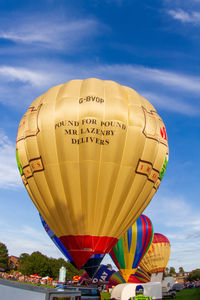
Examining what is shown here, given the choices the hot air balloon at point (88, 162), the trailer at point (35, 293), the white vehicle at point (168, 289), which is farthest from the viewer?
the white vehicle at point (168, 289)

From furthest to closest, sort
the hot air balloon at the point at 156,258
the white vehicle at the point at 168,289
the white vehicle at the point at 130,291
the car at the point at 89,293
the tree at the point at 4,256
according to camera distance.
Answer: the tree at the point at 4,256, the hot air balloon at the point at 156,258, the white vehicle at the point at 168,289, the white vehicle at the point at 130,291, the car at the point at 89,293

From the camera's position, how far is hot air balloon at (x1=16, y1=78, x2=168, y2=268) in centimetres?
1390

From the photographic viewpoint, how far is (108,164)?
14023 millimetres

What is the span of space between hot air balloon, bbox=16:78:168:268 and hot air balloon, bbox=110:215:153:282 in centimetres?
978

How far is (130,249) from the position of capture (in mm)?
24125

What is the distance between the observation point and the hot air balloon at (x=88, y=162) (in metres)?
13.9

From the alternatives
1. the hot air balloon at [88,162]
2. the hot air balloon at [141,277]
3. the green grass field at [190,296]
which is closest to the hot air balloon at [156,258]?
the hot air balloon at [141,277]

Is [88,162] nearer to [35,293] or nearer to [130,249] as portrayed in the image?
[35,293]

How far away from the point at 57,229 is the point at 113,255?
1183 centimetres

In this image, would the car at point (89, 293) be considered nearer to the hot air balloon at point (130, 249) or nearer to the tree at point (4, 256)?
the hot air balloon at point (130, 249)

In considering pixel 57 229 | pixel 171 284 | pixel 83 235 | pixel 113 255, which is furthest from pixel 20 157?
pixel 171 284

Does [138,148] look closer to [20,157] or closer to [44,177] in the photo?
[44,177]

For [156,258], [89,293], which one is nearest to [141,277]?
[156,258]

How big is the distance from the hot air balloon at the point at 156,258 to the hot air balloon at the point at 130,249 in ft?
32.6
